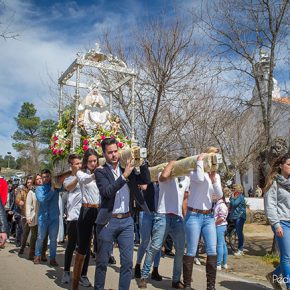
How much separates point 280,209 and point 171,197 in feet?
5.17

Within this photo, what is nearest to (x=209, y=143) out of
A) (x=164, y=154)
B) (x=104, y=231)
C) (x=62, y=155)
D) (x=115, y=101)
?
(x=164, y=154)

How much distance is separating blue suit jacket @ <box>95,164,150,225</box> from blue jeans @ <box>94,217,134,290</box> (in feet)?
0.39

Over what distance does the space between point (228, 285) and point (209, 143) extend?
13.1 meters

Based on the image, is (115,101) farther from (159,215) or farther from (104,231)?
(104,231)

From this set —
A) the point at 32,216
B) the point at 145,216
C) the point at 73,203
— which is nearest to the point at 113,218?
the point at 73,203

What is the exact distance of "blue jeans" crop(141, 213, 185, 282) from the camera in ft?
18.6

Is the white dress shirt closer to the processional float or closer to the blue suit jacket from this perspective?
the blue suit jacket

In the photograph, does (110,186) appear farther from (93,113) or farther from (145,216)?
(93,113)

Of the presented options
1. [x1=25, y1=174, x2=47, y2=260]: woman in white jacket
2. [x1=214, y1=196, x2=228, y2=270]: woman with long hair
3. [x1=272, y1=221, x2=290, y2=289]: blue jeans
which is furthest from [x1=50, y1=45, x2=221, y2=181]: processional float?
[x1=272, y1=221, x2=290, y2=289]: blue jeans

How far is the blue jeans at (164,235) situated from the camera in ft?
18.6

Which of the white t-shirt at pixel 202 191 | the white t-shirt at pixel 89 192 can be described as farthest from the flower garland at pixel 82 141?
the white t-shirt at pixel 202 191

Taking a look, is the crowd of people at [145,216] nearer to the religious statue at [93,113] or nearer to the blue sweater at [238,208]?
the blue sweater at [238,208]

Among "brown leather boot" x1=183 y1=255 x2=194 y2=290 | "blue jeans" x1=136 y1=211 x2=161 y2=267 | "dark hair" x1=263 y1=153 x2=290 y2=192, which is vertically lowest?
"brown leather boot" x1=183 y1=255 x2=194 y2=290

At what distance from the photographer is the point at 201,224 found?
536cm
